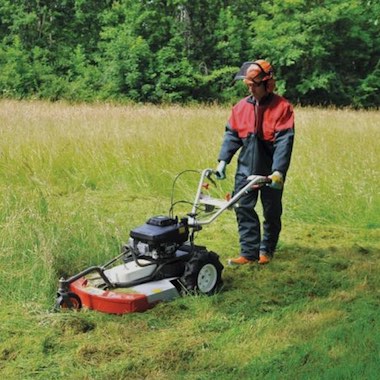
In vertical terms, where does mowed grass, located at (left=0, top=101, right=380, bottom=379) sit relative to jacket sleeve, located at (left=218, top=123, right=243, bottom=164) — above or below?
below

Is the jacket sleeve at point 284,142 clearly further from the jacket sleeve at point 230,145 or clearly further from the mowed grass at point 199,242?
the mowed grass at point 199,242

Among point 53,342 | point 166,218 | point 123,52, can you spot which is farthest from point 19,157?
point 123,52

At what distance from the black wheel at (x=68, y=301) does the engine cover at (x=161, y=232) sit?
21.5 inches

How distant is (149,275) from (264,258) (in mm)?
1420

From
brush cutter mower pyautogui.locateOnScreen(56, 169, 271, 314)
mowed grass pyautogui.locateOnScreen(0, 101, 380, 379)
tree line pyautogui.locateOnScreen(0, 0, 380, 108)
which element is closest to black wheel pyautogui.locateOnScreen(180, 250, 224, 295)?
brush cutter mower pyautogui.locateOnScreen(56, 169, 271, 314)

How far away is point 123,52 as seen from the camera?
2183 cm

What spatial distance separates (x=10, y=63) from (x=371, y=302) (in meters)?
20.1

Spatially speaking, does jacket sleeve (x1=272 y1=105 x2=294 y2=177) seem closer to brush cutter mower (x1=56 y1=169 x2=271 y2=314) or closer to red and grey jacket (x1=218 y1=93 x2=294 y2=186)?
red and grey jacket (x1=218 y1=93 x2=294 y2=186)

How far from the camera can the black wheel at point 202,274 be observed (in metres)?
4.34

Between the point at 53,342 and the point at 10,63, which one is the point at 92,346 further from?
the point at 10,63

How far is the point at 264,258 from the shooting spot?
17.7 feet

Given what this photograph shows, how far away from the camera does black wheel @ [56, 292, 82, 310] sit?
4023mm

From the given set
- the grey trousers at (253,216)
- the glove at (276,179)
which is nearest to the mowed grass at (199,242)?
the grey trousers at (253,216)

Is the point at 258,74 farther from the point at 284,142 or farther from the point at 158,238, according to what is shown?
the point at 158,238
